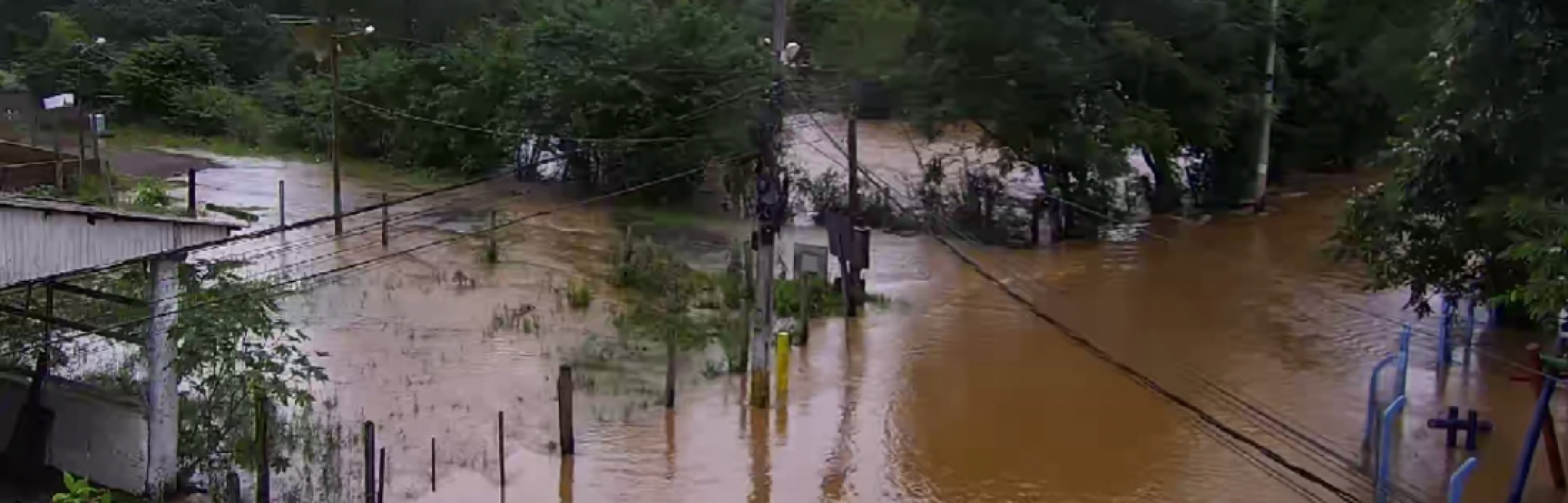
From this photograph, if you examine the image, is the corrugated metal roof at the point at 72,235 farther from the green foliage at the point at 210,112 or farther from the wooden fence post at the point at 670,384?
the green foliage at the point at 210,112

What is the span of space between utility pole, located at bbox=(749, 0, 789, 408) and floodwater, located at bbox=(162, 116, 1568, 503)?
482mm

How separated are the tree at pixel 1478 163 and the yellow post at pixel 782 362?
19.6 ft

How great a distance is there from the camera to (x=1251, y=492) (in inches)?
592

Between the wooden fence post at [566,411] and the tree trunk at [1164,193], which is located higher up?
the tree trunk at [1164,193]

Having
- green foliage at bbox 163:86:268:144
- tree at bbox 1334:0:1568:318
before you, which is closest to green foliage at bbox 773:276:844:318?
tree at bbox 1334:0:1568:318

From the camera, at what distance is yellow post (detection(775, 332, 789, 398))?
17.4 m

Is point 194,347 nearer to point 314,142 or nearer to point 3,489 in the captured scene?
point 3,489

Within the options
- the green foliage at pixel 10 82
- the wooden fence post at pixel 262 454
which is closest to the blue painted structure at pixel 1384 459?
the wooden fence post at pixel 262 454

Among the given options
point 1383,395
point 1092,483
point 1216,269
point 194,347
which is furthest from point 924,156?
point 194,347

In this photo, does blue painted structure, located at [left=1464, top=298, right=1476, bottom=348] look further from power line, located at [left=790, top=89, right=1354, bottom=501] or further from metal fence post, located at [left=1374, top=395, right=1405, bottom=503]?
metal fence post, located at [left=1374, top=395, right=1405, bottom=503]

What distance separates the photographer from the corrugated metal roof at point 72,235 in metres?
11.2

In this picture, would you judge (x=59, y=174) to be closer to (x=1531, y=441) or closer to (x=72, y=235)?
(x=72, y=235)

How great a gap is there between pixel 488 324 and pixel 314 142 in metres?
20.5

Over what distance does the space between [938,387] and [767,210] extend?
3684 mm
